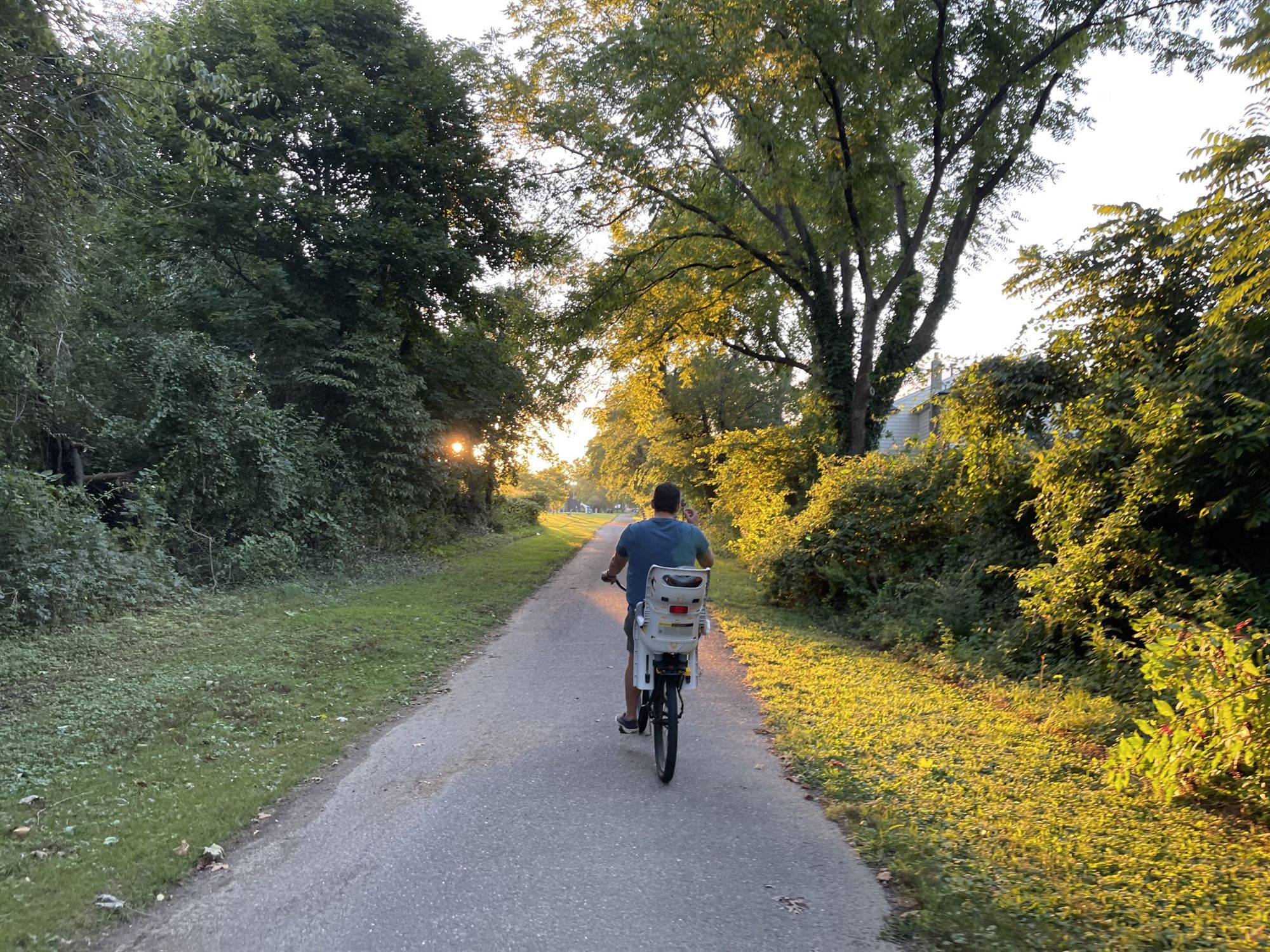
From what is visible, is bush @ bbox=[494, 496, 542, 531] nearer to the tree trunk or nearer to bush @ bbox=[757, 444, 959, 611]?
the tree trunk

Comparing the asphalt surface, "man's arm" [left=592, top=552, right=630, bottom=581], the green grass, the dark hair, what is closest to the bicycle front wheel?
the asphalt surface

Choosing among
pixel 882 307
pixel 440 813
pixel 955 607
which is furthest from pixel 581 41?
pixel 440 813

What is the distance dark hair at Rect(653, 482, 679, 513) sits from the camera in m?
5.51

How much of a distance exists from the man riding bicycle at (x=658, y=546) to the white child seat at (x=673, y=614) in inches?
8.7

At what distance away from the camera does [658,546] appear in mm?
5430

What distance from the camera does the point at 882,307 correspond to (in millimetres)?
14781

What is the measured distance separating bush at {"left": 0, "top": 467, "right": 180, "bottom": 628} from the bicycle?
7071 millimetres

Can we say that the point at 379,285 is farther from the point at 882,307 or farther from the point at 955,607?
the point at 955,607

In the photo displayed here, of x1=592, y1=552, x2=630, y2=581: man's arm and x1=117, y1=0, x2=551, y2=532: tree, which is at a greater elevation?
x1=117, y1=0, x2=551, y2=532: tree

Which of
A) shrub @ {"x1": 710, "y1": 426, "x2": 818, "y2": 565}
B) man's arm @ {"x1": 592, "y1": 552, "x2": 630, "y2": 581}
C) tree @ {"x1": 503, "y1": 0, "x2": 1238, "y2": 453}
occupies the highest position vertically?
tree @ {"x1": 503, "y1": 0, "x2": 1238, "y2": 453}

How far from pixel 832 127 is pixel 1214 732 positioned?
11996 mm

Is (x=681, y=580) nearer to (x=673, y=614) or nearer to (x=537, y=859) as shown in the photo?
(x=673, y=614)

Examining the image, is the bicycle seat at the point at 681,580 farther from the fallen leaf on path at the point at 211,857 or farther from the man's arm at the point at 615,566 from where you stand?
the fallen leaf on path at the point at 211,857

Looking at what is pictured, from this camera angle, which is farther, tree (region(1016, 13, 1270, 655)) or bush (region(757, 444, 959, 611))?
bush (region(757, 444, 959, 611))
